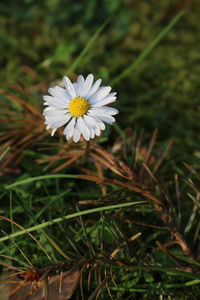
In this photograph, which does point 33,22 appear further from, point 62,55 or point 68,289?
point 68,289

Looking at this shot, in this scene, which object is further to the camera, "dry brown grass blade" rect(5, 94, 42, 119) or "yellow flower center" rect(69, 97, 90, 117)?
"dry brown grass blade" rect(5, 94, 42, 119)

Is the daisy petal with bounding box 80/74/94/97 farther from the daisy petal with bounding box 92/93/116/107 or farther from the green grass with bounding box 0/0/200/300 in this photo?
the green grass with bounding box 0/0/200/300

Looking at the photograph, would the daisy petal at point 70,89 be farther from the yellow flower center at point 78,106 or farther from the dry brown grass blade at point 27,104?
the dry brown grass blade at point 27,104

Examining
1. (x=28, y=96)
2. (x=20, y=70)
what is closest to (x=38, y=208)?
(x=28, y=96)

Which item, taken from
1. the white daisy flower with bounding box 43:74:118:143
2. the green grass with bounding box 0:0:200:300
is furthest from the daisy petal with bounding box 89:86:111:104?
the green grass with bounding box 0:0:200:300

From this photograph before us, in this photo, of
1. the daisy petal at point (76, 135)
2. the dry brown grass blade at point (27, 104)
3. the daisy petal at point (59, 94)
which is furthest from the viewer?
the dry brown grass blade at point (27, 104)

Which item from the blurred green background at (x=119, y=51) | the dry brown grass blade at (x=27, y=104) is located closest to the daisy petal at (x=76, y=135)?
the dry brown grass blade at (x=27, y=104)

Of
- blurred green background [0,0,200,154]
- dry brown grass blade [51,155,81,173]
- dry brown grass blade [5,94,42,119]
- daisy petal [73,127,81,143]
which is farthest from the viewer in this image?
blurred green background [0,0,200,154]
